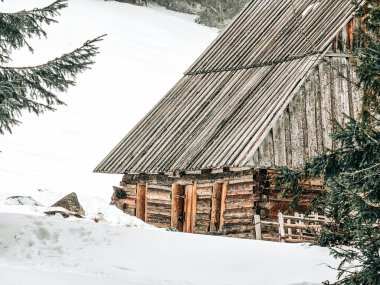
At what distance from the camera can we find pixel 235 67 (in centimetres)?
2377

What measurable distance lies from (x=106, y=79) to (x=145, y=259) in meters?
32.2

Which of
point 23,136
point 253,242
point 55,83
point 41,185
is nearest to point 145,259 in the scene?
point 253,242

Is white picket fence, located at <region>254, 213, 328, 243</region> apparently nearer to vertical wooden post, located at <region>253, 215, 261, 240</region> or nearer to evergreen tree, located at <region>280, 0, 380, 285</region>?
vertical wooden post, located at <region>253, 215, 261, 240</region>

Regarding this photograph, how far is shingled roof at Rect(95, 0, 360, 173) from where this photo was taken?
65.8 feet

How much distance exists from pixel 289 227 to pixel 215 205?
329 cm

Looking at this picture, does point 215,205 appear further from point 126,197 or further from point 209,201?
point 126,197

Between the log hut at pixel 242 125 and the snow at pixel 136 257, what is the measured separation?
205 inches

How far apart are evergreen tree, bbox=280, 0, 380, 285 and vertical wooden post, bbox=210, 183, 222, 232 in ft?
36.4

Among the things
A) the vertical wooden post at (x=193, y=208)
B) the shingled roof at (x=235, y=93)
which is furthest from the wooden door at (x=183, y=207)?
the shingled roof at (x=235, y=93)

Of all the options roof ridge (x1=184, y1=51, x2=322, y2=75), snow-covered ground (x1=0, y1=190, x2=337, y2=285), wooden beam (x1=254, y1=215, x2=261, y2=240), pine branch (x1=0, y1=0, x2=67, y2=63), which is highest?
roof ridge (x1=184, y1=51, x2=322, y2=75)

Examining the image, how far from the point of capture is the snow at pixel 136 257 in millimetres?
11766

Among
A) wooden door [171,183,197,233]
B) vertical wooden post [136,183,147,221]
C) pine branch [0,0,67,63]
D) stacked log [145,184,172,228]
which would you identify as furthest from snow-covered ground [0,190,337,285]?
vertical wooden post [136,183,147,221]

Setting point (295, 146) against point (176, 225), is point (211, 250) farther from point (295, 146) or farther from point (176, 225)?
point (176, 225)

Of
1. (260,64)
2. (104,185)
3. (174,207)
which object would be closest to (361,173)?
(174,207)
